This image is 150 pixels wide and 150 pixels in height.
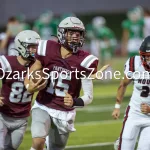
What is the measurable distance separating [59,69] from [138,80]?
79 cm

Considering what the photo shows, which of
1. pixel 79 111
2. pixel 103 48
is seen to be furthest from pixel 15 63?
pixel 103 48

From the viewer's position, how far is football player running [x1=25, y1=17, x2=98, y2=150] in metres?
6.03

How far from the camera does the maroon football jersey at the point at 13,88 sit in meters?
6.40

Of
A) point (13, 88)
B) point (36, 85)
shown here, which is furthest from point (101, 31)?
point (36, 85)

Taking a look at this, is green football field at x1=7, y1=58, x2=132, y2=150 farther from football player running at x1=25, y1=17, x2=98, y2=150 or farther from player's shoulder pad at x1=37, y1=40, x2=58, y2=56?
player's shoulder pad at x1=37, y1=40, x2=58, y2=56

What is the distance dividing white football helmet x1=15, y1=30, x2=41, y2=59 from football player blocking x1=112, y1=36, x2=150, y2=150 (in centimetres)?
101

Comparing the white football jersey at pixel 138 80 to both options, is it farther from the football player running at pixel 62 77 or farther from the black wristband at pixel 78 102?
the black wristband at pixel 78 102

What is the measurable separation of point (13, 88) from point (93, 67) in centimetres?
93

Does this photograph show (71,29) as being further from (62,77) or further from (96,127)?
(96,127)

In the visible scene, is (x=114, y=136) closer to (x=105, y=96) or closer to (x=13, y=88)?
(x=13, y=88)

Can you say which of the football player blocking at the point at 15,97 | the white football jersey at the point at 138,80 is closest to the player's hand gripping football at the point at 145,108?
the white football jersey at the point at 138,80

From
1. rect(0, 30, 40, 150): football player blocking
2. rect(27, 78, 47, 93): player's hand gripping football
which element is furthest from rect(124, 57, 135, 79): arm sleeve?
rect(0, 30, 40, 150): football player blocking

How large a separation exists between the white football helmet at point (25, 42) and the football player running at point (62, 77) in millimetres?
399

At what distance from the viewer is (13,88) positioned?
254 inches
